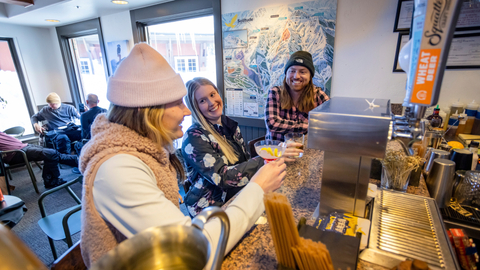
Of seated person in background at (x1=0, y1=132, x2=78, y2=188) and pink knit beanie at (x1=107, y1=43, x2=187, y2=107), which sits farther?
seated person in background at (x1=0, y1=132, x2=78, y2=188)

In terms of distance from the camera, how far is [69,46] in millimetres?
5262

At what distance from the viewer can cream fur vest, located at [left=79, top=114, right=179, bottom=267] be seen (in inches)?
29.2

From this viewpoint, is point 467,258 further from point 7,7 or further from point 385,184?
point 7,7

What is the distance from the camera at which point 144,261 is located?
0.41 m

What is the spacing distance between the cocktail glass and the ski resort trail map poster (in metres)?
1.80

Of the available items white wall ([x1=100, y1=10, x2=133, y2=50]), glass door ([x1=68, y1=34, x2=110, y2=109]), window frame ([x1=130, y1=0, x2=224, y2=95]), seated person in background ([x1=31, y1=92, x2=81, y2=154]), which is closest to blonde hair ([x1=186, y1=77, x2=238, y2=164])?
window frame ([x1=130, y1=0, x2=224, y2=95])

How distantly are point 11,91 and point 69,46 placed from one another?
1.56 meters

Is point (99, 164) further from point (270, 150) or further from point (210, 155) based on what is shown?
point (270, 150)

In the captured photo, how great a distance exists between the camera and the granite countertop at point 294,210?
67cm

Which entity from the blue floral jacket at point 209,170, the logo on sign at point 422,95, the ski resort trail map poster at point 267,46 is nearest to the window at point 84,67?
the ski resort trail map poster at point 267,46

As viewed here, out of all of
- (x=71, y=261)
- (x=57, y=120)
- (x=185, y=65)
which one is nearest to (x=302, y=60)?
(x=71, y=261)

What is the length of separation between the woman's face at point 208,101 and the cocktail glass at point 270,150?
1.10 feet

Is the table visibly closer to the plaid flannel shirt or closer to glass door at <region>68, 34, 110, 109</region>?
the plaid flannel shirt

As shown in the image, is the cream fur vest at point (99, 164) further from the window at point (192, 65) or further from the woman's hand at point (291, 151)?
the window at point (192, 65)
